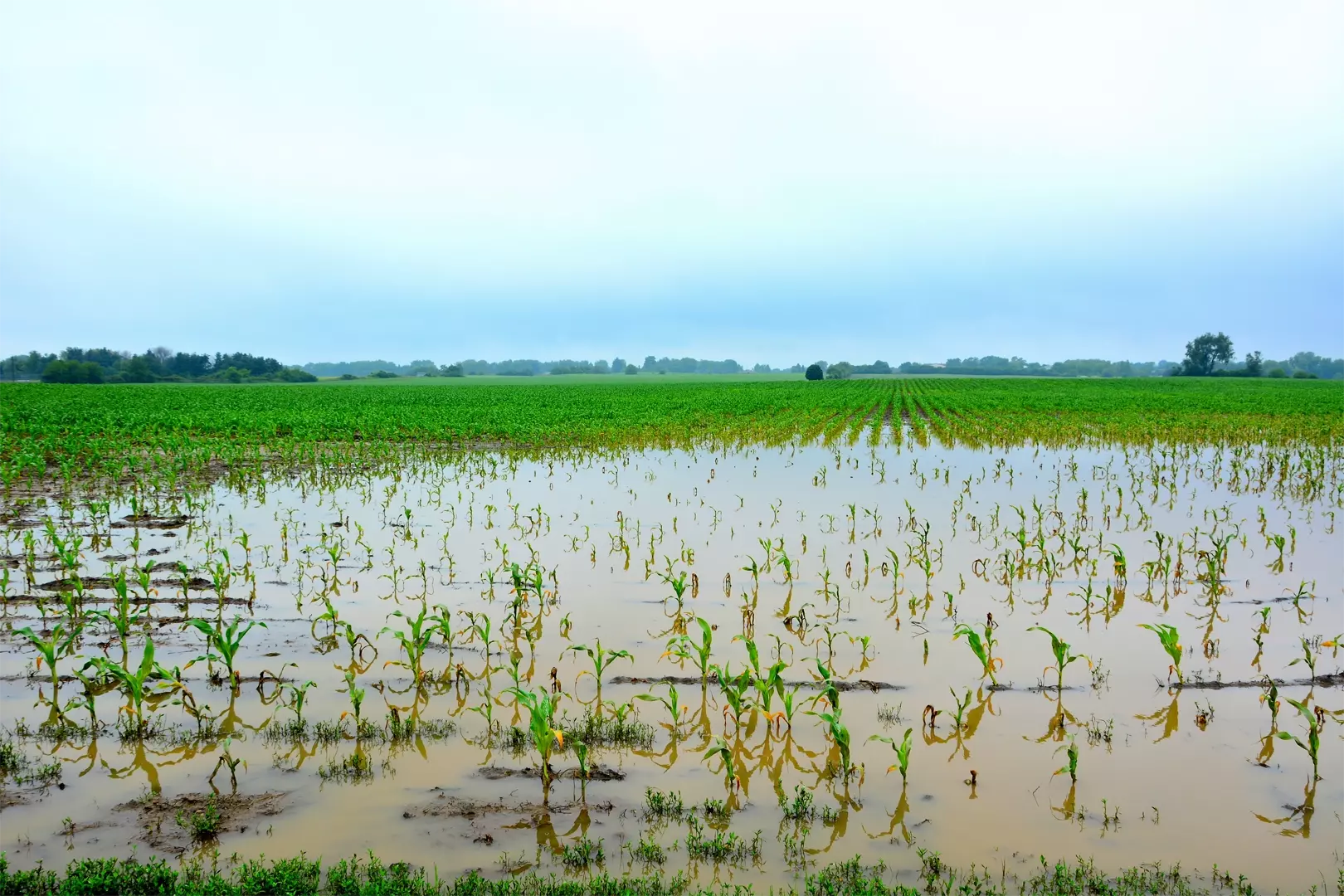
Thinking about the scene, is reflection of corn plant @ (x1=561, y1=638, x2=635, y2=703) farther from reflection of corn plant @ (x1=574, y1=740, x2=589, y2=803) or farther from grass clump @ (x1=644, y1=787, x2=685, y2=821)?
grass clump @ (x1=644, y1=787, x2=685, y2=821)

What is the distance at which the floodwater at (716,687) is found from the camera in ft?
12.9

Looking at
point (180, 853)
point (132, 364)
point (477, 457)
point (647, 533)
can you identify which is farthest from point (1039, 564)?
point (132, 364)

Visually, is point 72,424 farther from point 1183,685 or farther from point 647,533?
point 1183,685

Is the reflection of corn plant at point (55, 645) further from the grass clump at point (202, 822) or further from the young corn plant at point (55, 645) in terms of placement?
the grass clump at point (202, 822)

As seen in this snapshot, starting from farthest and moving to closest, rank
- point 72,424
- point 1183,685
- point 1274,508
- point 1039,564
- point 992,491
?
1. point 72,424
2. point 992,491
3. point 1274,508
4. point 1039,564
5. point 1183,685

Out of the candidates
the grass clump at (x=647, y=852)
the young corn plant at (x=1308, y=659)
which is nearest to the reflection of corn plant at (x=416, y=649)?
the grass clump at (x=647, y=852)

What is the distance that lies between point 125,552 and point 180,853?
22.9ft

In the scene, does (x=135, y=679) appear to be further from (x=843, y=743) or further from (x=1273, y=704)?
(x=1273, y=704)

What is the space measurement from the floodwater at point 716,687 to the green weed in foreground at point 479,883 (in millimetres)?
120

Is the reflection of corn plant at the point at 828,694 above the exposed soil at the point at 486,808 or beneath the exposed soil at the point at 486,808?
above

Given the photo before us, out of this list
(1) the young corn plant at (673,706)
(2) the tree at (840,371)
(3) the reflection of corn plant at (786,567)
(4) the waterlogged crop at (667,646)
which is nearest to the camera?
(4) the waterlogged crop at (667,646)

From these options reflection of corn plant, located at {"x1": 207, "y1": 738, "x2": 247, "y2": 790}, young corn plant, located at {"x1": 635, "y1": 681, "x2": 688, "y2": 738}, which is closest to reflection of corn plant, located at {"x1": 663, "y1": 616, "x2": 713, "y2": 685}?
young corn plant, located at {"x1": 635, "y1": 681, "x2": 688, "y2": 738}

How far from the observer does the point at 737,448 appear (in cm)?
1975

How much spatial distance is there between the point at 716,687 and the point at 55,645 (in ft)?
17.1
